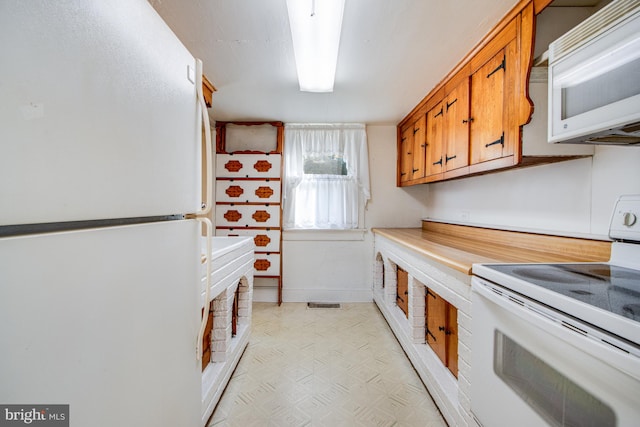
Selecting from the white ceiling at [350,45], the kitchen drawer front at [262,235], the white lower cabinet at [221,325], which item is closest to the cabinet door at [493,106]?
the white ceiling at [350,45]

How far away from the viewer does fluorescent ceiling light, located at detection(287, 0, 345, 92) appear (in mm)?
1445

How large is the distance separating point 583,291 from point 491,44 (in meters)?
1.53

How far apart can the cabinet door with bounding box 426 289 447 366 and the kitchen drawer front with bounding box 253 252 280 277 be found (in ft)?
6.55

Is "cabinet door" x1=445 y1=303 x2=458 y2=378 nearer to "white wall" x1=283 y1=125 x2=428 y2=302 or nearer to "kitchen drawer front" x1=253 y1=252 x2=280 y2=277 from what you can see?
"white wall" x1=283 y1=125 x2=428 y2=302

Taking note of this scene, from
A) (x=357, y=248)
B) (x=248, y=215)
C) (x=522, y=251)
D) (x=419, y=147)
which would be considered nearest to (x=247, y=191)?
(x=248, y=215)

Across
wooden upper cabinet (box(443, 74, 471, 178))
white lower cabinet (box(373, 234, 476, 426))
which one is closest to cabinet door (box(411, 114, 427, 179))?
wooden upper cabinet (box(443, 74, 471, 178))

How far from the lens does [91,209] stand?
55 cm

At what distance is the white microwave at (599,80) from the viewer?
0.86 meters

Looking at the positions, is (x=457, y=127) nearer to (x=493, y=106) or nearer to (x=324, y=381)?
(x=493, y=106)

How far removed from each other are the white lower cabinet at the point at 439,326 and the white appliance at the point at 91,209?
1281mm

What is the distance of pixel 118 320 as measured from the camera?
637 mm

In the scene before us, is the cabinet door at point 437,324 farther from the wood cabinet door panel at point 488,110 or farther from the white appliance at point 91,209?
the white appliance at point 91,209

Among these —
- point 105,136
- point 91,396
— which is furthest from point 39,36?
point 91,396

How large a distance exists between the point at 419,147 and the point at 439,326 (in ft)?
6.03
